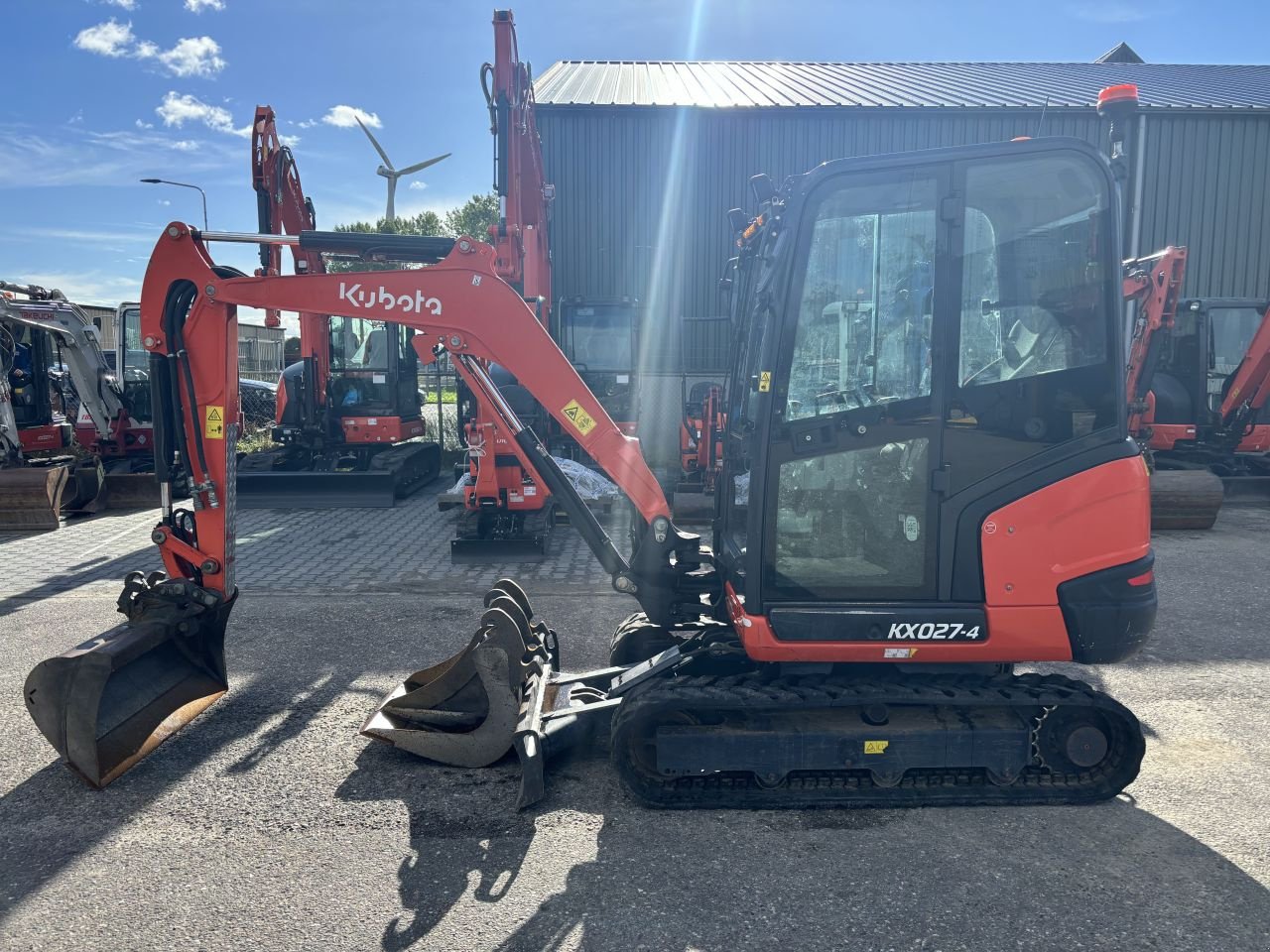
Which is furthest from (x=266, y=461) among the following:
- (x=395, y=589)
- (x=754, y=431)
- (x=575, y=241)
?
(x=754, y=431)

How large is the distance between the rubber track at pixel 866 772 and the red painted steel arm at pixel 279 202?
916 centimetres

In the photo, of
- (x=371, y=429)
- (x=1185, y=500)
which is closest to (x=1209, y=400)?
(x=1185, y=500)

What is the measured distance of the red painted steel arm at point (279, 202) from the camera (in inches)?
449

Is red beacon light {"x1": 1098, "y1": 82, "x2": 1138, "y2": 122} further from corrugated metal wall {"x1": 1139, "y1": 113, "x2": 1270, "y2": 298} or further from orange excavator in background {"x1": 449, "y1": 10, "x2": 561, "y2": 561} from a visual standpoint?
corrugated metal wall {"x1": 1139, "y1": 113, "x2": 1270, "y2": 298}

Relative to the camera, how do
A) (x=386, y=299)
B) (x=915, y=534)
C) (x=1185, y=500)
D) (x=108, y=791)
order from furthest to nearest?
(x=1185, y=500) → (x=386, y=299) → (x=108, y=791) → (x=915, y=534)

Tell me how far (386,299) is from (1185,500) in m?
9.76

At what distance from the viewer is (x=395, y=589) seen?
7828mm

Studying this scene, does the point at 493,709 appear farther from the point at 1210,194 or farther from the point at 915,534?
the point at 1210,194

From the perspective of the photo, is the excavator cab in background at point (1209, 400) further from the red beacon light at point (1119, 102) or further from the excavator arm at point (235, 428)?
the excavator arm at point (235, 428)

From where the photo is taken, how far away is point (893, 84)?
65.1 ft

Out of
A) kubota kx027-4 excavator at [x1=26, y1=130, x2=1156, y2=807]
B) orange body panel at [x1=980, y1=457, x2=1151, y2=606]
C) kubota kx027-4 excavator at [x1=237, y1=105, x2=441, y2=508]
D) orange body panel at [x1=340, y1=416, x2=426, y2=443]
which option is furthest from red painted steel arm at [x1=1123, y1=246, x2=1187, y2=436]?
orange body panel at [x1=340, y1=416, x2=426, y2=443]

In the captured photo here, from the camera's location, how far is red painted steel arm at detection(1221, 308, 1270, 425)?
1221cm

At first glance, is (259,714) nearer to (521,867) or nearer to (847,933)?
(521,867)

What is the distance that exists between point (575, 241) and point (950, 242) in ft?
47.9
